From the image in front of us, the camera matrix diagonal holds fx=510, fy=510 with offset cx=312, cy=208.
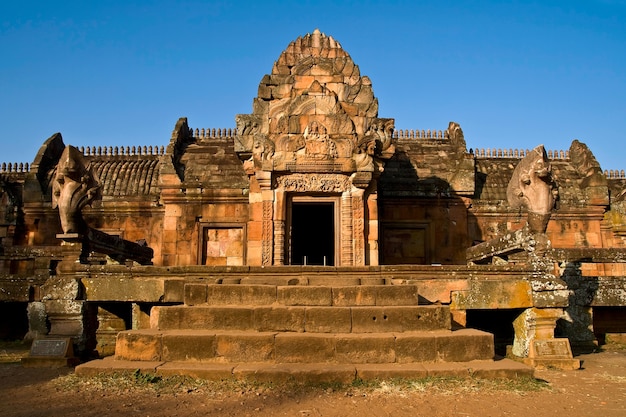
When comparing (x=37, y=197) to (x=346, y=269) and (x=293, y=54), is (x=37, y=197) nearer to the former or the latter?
(x=293, y=54)

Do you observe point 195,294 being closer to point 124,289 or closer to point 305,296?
point 305,296

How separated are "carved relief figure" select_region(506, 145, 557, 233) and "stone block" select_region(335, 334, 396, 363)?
4.09 meters

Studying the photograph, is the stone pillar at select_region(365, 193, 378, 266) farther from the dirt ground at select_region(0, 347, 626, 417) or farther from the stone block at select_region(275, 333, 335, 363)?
the dirt ground at select_region(0, 347, 626, 417)

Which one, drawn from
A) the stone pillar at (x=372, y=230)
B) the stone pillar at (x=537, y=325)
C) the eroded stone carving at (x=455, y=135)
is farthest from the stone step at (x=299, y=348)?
the eroded stone carving at (x=455, y=135)

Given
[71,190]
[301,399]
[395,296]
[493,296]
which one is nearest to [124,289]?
[71,190]

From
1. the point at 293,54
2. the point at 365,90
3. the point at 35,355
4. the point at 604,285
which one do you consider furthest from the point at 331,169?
the point at 35,355

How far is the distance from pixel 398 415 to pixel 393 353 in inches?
54.3

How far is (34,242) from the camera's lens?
17859 mm

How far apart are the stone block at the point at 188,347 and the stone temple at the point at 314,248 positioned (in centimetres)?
3

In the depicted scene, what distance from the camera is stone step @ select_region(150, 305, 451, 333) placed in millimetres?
6770

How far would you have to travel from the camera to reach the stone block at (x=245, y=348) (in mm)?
6328

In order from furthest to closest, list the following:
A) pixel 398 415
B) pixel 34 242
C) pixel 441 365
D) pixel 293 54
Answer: pixel 34 242 < pixel 293 54 < pixel 441 365 < pixel 398 415

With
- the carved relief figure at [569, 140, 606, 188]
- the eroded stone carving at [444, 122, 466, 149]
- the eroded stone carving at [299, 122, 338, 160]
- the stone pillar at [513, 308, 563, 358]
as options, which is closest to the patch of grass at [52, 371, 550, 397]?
the stone pillar at [513, 308, 563, 358]

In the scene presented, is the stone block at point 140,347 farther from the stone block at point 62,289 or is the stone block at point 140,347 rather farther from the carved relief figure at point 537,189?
the carved relief figure at point 537,189
